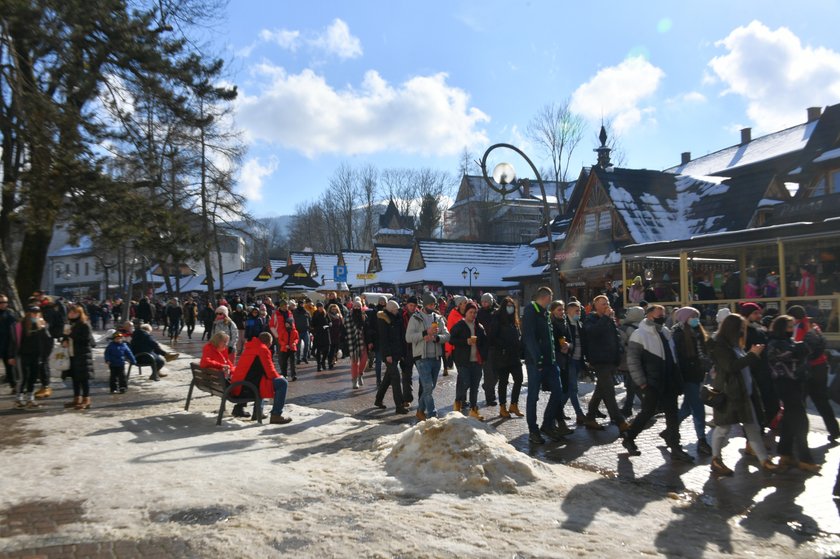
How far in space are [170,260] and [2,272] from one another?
312 cm

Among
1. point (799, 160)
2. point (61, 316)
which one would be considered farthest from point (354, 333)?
point (799, 160)

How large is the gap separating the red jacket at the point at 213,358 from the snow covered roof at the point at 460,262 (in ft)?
110

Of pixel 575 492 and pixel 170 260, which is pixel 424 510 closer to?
pixel 575 492

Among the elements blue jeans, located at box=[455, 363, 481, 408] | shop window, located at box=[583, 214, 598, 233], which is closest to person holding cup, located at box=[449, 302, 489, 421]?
blue jeans, located at box=[455, 363, 481, 408]

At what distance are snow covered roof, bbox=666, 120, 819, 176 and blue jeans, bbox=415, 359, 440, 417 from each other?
26.3 metres

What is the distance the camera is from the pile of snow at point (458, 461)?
584 cm

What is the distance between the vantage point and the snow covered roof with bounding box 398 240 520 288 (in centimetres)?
4441

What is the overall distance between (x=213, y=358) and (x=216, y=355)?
0.07 meters

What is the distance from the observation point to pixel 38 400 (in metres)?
11.2

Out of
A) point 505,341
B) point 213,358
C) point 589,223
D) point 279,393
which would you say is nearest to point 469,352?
point 505,341

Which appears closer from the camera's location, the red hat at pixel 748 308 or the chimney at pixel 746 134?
the red hat at pixel 748 308

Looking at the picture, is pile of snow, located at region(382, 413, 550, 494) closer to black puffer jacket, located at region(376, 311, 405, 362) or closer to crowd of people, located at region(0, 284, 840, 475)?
crowd of people, located at region(0, 284, 840, 475)

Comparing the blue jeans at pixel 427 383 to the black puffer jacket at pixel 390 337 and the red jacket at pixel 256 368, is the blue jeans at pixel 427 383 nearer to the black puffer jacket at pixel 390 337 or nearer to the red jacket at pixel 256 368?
the black puffer jacket at pixel 390 337

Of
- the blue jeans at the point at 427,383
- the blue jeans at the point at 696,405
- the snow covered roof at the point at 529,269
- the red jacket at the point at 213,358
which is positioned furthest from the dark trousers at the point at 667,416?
the snow covered roof at the point at 529,269
